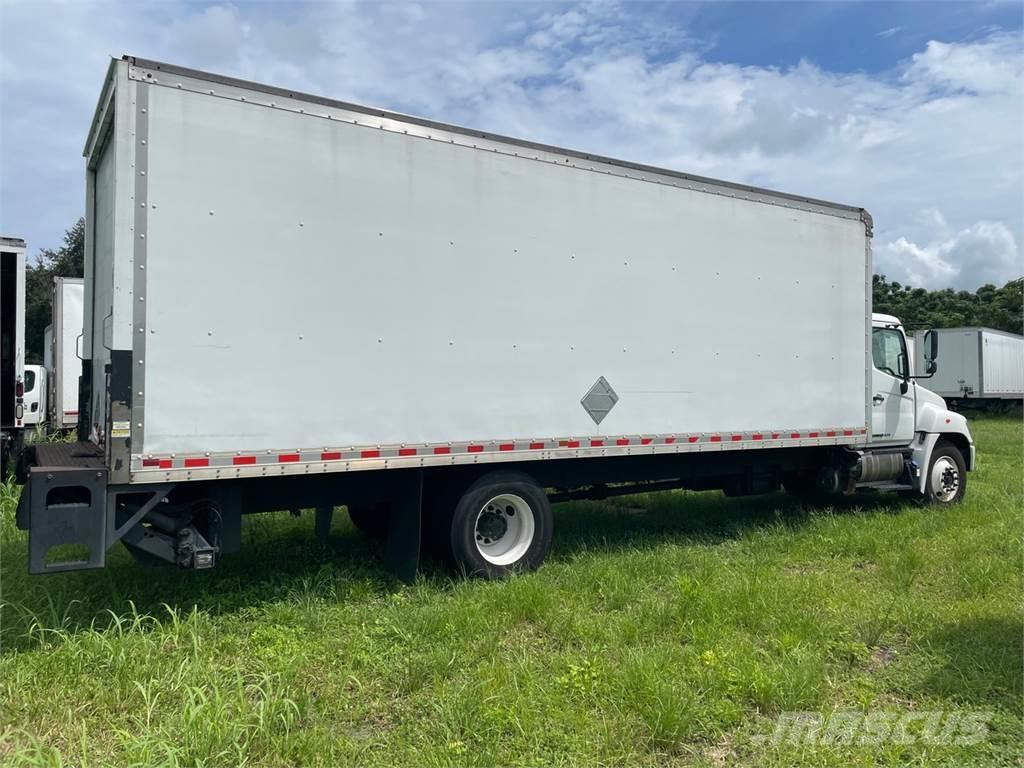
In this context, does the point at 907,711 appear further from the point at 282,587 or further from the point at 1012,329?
the point at 1012,329

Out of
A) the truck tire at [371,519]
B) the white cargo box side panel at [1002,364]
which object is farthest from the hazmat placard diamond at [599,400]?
the white cargo box side panel at [1002,364]

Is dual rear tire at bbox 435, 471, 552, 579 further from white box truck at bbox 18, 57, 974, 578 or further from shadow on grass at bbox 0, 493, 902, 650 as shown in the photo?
shadow on grass at bbox 0, 493, 902, 650

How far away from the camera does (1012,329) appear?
126 ft

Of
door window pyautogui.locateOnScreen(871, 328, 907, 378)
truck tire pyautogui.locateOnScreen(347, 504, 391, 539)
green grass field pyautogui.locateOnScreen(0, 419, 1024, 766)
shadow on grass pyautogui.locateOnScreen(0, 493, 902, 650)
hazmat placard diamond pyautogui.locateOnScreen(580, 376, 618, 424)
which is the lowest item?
green grass field pyautogui.locateOnScreen(0, 419, 1024, 766)

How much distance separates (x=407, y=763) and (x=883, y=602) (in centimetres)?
382

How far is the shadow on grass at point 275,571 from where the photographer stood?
5223mm

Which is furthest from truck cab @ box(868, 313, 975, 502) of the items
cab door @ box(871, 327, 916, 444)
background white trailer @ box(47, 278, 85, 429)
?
background white trailer @ box(47, 278, 85, 429)

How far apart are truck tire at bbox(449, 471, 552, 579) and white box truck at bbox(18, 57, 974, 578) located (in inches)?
0.8

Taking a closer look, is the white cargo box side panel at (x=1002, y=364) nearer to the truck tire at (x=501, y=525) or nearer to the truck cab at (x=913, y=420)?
the truck cab at (x=913, y=420)

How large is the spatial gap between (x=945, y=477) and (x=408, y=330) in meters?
7.24

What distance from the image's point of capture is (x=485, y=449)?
5.96 meters

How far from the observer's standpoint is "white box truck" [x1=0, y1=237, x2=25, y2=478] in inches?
347

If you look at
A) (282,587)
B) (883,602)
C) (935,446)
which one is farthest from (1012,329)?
(282,587)

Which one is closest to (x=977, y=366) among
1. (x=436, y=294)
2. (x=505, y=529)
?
(x=505, y=529)
